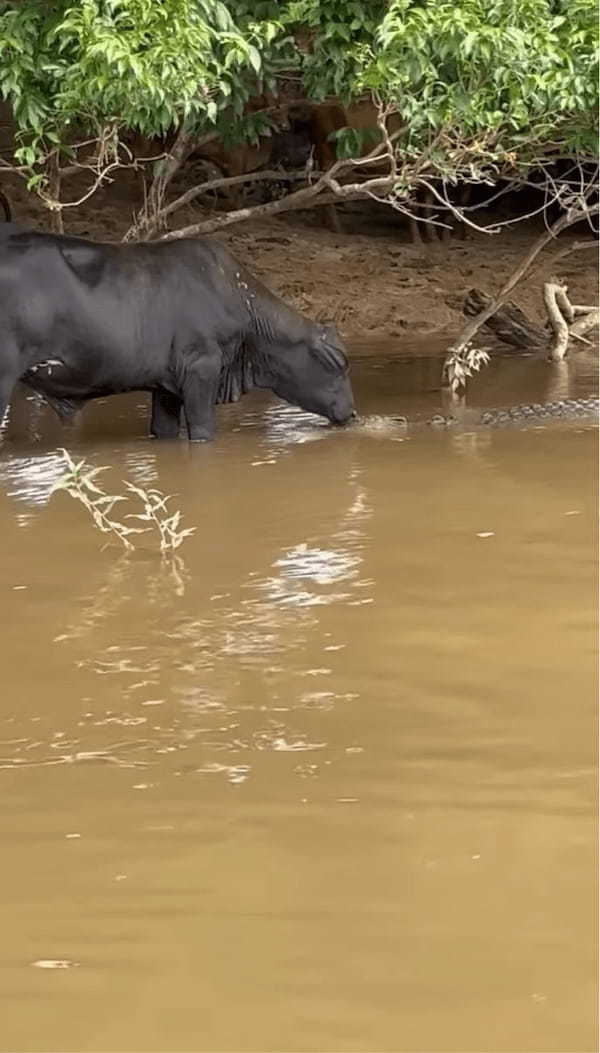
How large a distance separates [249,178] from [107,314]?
1.97 metres

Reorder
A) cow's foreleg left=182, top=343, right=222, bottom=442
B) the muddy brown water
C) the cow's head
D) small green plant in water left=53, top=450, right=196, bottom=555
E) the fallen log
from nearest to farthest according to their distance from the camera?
1. the muddy brown water
2. small green plant in water left=53, top=450, right=196, bottom=555
3. cow's foreleg left=182, top=343, right=222, bottom=442
4. the cow's head
5. the fallen log

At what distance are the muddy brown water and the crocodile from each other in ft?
5.93

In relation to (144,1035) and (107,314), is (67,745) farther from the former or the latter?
(107,314)

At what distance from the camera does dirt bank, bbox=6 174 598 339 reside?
13.7 metres

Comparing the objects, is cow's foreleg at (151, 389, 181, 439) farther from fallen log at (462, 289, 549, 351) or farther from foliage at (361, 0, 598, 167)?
fallen log at (462, 289, 549, 351)

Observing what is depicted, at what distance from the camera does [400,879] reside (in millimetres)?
3615

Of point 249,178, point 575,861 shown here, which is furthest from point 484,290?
point 575,861

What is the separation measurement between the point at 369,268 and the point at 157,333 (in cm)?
559

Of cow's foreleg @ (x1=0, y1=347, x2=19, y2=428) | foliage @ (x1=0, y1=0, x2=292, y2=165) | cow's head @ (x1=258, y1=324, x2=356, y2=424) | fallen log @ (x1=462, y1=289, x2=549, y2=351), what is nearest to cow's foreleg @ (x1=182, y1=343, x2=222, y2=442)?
cow's head @ (x1=258, y1=324, x2=356, y2=424)

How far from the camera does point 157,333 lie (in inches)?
366

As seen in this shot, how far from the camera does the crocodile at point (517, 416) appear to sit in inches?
379

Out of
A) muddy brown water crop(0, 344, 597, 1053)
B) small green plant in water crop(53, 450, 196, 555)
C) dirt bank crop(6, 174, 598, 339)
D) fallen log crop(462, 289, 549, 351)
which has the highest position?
dirt bank crop(6, 174, 598, 339)

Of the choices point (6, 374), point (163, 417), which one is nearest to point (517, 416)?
point (163, 417)

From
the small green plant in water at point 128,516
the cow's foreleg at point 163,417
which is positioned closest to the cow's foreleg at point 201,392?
the cow's foreleg at point 163,417
